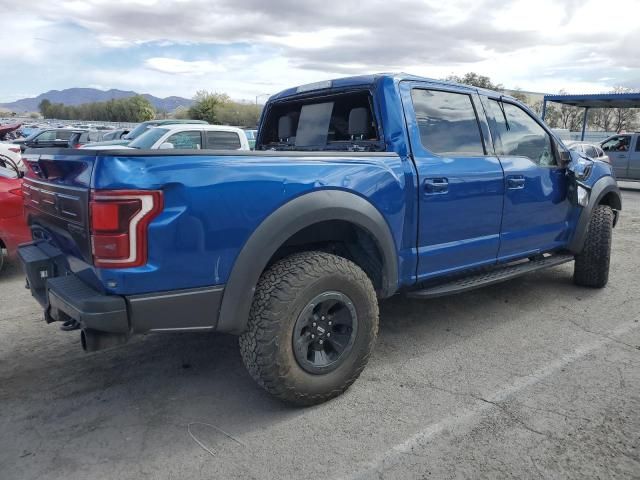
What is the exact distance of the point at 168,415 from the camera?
2.95m

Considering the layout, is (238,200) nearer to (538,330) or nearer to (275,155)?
(275,155)

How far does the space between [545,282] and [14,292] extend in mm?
5614

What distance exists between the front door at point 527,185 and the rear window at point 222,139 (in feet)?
20.2

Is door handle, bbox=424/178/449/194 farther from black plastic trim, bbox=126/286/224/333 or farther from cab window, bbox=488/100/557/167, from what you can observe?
black plastic trim, bbox=126/286/224/333

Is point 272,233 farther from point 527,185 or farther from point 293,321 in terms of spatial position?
point 527,185

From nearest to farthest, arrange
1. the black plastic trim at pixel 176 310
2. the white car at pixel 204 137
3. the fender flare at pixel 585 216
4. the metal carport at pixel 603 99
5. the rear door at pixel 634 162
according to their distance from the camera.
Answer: the black plastic trim at pixel 176 310, the fender flare at pixel 585 216, the white car at pixel 204 137, the rear door at pixel 634 162, the metal carport at pixel 603 99

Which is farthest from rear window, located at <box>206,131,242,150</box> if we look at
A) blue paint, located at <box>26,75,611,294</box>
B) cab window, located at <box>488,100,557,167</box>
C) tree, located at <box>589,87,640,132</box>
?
tree, located at <box>589,87,640,132</box>

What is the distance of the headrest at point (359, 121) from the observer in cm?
368

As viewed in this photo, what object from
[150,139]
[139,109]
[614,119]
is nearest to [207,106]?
[139,109]

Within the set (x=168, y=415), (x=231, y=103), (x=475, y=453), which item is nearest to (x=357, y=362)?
(x=475, y=453)

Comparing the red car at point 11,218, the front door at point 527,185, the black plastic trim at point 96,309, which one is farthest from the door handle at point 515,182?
the red car at point 11,218

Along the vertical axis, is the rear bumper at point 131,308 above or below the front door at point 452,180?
below

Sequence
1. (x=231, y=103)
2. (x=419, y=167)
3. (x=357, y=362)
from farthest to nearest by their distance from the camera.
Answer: (x=231, y=103)
(x=419, y=167)
(x=357, y=362)

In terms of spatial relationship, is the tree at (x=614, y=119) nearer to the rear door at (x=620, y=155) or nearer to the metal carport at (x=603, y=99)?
the metal carport at (x=603, y=99)
